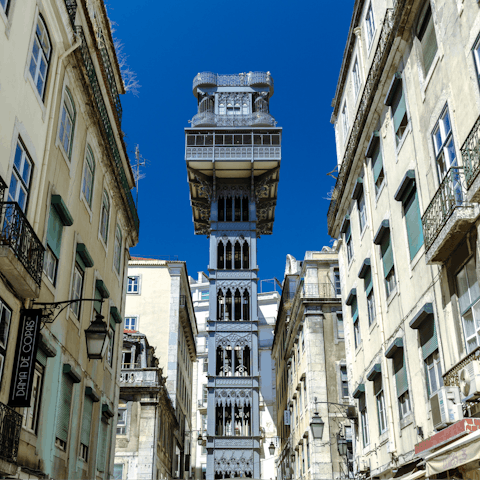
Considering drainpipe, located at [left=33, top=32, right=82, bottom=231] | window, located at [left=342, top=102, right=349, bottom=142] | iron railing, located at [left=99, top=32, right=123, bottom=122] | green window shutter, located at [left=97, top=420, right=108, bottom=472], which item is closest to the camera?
drainpipe, located at [left=33, top=32, right=82, bottom=231]

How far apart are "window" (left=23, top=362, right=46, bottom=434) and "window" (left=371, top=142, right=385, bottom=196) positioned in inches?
406

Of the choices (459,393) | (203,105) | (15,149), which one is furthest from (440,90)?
(203,105)

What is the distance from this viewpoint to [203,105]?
49.1 meters

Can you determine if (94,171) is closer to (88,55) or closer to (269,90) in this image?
(88,55)

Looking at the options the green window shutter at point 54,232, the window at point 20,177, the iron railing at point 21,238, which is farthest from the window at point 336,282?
the iron railing at point 21,238

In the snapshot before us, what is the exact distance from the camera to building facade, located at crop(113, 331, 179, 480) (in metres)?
31.2

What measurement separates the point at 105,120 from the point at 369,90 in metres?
7.78

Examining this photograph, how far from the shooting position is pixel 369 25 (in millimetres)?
19250

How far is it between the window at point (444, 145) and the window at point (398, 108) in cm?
268

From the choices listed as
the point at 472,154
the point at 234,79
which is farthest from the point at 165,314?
the point at 472,154

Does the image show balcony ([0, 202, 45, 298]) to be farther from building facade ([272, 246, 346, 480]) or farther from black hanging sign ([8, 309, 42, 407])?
Answer: building facade ([272, 246, 346, 480])

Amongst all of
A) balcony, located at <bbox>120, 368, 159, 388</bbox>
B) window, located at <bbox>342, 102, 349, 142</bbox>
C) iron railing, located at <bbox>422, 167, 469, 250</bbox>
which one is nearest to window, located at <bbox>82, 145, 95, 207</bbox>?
iron railing, located at <bbox>422, 167, 469, 250</bbox>

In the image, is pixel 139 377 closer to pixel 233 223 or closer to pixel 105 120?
pixel 233 223

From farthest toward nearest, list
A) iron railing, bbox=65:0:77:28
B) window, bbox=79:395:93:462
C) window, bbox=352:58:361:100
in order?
window, bbox=352:58:361:100, window, bbox=79:395:93:462, iron railing, bbox=65:0:77:28
